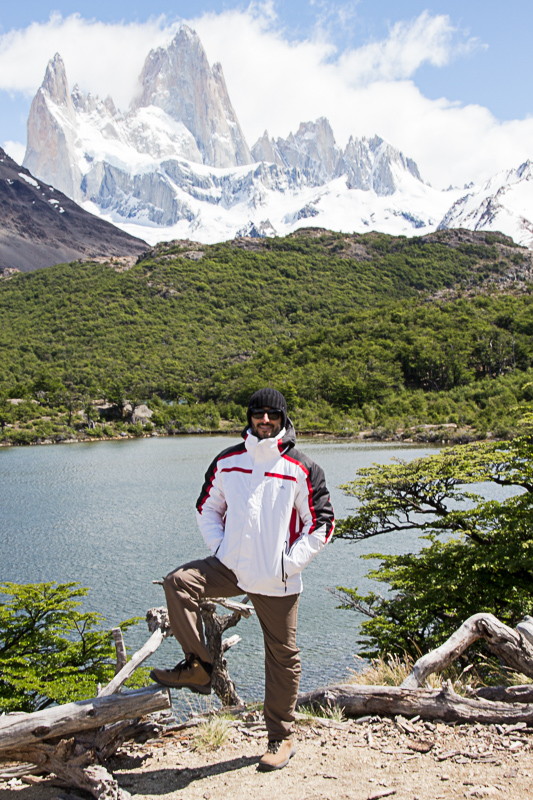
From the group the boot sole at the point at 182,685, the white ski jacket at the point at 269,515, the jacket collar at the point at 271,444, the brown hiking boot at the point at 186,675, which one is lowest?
the boot sole at the point at 182,685

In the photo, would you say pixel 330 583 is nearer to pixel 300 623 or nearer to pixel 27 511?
pixel 300 623

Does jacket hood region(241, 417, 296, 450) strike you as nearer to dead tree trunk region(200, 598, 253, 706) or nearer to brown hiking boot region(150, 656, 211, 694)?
brown hiking boot region(150, 656, 211, 694)

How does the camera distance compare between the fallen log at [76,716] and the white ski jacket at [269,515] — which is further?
the white ski jacket at [269,515]

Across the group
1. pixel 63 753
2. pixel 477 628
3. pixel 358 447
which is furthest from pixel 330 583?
pixel 358 447

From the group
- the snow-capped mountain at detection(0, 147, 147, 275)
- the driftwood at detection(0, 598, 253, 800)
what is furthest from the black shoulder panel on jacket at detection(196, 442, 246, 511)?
the snow-capped mountain at detection(0, 147, 147, 275)

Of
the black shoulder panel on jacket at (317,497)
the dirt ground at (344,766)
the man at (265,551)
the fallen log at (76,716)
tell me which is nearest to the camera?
the dirt ground at (344,766)

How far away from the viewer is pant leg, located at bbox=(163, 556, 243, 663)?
9.44 feet

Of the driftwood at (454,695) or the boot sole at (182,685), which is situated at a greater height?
the boot sole at (182,685)

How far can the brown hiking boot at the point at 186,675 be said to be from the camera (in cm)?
293

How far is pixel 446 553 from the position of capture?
705 cm

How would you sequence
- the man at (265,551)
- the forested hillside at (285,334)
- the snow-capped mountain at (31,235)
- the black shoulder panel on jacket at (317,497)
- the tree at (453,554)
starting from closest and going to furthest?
1. the man at (265,551)
2. the black shoulder panel on jacket at (317,497)
3. the tree at (453,554)
4. the forested hillside at (285,334)
5. the snow-capped mountain at (31,235)

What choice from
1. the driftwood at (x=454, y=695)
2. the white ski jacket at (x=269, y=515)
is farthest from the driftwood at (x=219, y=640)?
the white ski jacket at (x=269, y=515)

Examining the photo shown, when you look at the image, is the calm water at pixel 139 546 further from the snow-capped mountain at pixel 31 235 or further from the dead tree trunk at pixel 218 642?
the snow-capped mountain at pixel 31 235

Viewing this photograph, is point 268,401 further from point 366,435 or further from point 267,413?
point 366,435
